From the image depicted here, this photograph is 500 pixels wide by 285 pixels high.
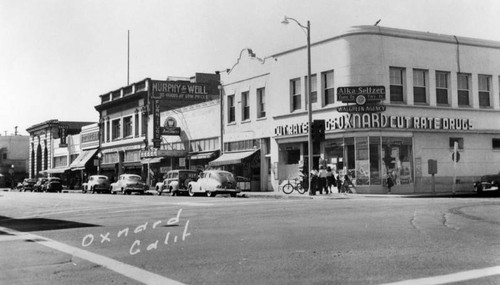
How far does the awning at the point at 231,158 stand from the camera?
3975cm

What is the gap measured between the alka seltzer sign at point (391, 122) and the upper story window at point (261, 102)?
542 cm

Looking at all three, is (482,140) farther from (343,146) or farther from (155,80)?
(155,80)

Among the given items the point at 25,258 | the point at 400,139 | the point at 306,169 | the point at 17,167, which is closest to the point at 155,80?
the point at 306,169

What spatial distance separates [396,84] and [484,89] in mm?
6614

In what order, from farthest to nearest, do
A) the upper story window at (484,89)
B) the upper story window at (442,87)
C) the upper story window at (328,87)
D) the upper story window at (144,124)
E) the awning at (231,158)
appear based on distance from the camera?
the upper story window at (144,124)
the awning at (231,158)
the upper story window at (484,89)
the upper story window at (442,87)
the upper story window at (328,87)

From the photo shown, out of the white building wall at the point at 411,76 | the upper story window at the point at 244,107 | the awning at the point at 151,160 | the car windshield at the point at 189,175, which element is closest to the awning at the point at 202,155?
the upper story window at the point at 244,107

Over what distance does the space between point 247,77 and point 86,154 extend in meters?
35.5

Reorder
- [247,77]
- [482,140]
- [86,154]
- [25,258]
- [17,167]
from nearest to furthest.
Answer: [25,258] < [482,140] < [247,77] < [86,154] < [17,167]

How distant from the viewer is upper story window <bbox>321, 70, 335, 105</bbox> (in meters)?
34.4

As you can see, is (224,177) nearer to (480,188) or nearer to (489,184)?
(480,188)

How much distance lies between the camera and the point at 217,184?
32250 mm

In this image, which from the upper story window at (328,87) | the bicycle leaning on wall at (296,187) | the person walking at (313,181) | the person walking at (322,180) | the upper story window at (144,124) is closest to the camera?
the person walking at (313,181)

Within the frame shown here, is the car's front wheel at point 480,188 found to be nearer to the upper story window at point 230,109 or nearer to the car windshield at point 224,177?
the car windshield at point 224,177

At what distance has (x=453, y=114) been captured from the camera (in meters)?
34.5
